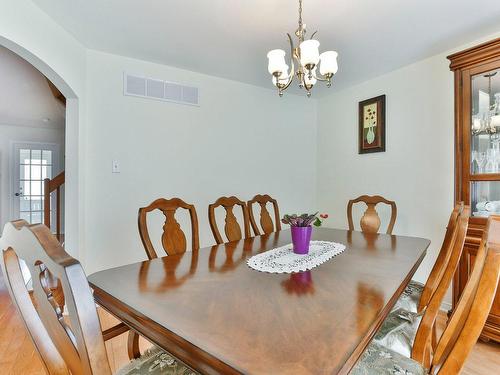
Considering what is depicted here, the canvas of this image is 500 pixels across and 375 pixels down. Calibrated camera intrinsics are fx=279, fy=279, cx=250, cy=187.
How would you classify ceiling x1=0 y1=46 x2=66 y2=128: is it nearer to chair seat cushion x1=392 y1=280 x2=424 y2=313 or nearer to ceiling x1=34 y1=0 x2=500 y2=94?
ceiling x1=34 y1=0 x2=500 y2=94

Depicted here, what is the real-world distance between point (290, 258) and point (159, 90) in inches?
87.3

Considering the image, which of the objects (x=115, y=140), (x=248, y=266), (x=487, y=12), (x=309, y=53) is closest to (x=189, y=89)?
(x=115, y=140)

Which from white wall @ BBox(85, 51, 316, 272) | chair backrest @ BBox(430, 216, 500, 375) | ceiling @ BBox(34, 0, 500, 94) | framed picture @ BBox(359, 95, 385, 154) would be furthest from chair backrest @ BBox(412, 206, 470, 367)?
white wall @ BBox(85, 51, 316, 272)

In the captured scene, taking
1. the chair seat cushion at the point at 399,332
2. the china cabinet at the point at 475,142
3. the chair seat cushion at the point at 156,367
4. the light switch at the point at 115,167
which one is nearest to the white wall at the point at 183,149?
the light switch at the point at 115,167

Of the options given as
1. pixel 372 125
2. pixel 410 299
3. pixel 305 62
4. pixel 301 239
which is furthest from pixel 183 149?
pixel 410 299

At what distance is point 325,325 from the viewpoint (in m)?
0.75

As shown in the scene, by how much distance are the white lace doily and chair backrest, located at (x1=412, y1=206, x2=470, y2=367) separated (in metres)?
0.46

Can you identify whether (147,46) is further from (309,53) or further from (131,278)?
(131,278)

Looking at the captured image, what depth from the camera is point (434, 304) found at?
106 cm

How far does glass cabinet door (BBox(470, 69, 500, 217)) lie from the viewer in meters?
2.04

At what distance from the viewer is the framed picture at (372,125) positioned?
10.1 feet

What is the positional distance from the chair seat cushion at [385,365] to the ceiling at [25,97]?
12.9 ft

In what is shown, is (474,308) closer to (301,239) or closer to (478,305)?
(478,305)

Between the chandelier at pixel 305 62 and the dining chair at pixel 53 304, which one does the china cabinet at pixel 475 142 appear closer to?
the chandelier at pixel 305 62
